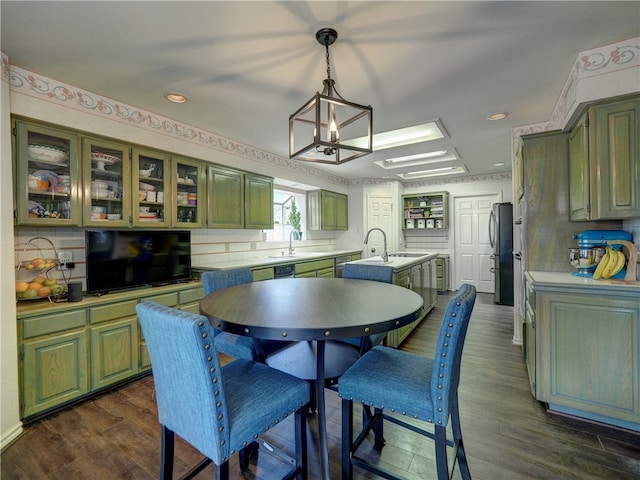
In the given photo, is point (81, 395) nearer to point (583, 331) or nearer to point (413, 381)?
point (413, 381)

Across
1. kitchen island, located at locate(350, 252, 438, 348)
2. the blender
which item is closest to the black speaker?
kitchen island, located at locate(350, 252, 438, 348)

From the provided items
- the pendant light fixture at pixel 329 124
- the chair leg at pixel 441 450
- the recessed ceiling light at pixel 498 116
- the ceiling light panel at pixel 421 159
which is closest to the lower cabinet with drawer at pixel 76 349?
the pendant light fixture at pixel 329 124

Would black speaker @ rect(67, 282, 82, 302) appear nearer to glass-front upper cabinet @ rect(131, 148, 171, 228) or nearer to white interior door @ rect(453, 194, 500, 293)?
glass-front upper cabinet @ rect(131, 148, 171, 228)

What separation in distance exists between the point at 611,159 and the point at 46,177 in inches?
156

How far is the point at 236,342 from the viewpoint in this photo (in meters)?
1.90

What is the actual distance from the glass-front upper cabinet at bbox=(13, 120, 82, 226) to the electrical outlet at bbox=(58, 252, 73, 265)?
0.30m

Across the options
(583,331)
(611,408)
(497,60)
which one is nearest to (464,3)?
(497,60)

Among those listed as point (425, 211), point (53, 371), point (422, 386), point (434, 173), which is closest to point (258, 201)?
point (53, 371)

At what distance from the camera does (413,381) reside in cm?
130

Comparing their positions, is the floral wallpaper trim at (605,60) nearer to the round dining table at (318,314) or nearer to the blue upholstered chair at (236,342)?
the round dining table at (318,314)

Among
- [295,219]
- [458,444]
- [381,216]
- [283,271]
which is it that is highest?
[381,216]

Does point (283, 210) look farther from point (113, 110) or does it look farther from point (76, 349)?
point (76, 349)

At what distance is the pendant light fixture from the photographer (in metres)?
1.50

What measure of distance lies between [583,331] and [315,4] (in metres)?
2.56
